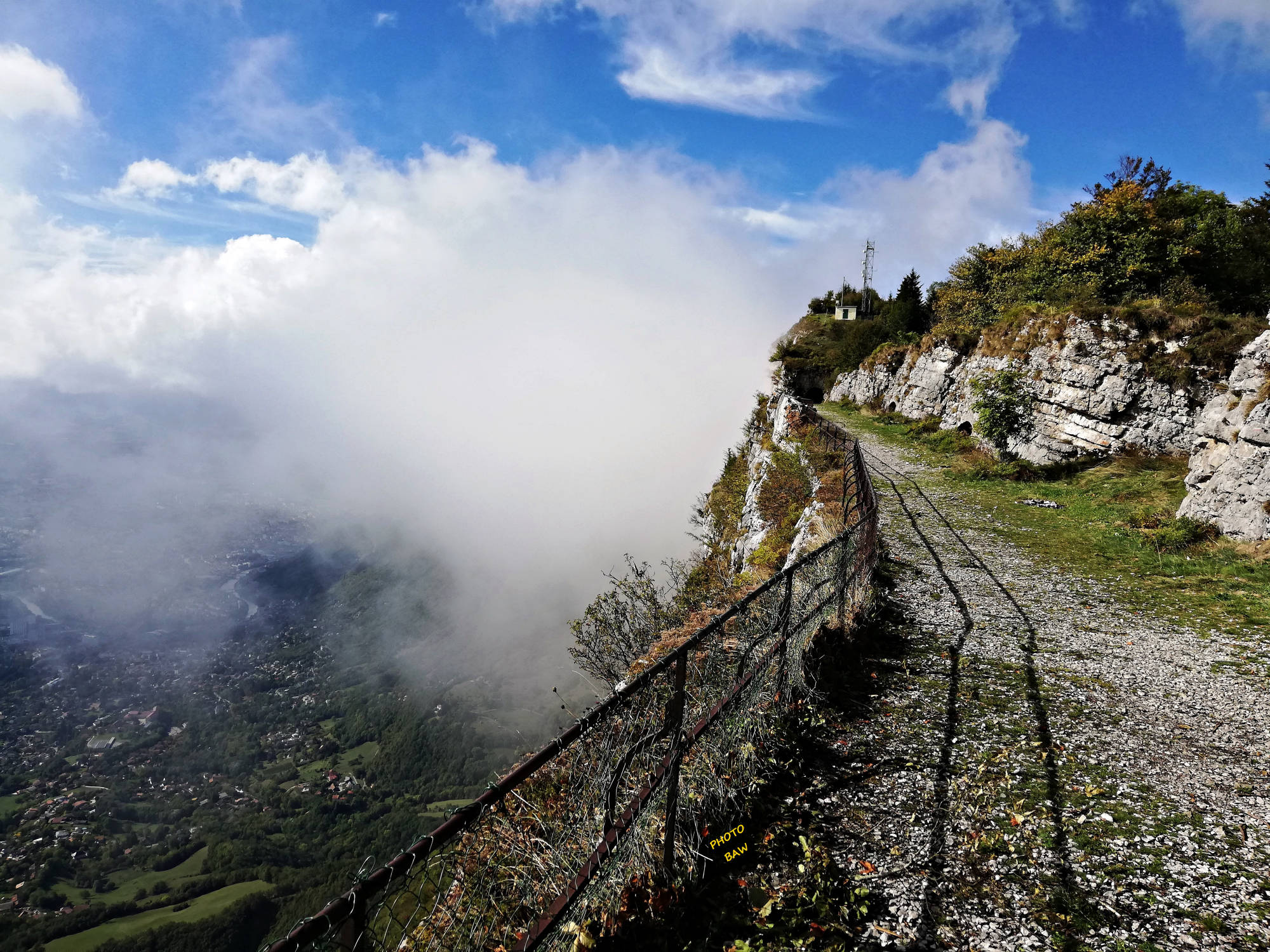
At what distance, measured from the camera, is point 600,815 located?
13.3ft

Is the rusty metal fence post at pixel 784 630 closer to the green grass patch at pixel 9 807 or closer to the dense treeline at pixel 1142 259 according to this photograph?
the dense treeline at pixel 1142 259

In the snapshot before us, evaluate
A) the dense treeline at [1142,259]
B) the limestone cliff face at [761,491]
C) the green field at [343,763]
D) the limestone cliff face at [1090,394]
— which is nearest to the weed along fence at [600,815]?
the limestone cliff face at [761,491]

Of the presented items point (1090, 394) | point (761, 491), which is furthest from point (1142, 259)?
point (761, 491)

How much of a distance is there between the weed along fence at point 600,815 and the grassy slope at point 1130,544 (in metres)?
8.94

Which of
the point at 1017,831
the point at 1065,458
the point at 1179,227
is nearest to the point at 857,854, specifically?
the point at 1017,831

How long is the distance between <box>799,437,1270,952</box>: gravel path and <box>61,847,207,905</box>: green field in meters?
124

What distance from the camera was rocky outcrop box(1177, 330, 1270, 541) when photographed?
12250 mm

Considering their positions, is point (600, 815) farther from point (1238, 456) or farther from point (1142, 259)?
point (1142, 259)

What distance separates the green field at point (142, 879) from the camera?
84.4 meters

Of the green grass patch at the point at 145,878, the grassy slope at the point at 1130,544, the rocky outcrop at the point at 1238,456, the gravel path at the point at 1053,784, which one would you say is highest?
the rocky outcrop at the point at 1238,456

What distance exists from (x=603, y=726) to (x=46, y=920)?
126m

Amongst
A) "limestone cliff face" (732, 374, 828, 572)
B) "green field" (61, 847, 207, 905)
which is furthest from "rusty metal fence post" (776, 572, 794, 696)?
"green field" (61, 847, 207, 905)

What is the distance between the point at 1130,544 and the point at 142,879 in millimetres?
135688

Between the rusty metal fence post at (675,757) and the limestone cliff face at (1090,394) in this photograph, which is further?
the limestone cliff face at (1090,394)
